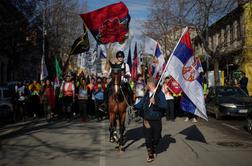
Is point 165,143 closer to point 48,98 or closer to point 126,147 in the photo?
point 126,147

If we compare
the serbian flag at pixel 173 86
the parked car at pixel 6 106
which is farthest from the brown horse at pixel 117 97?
the parked car at pixel 6 106

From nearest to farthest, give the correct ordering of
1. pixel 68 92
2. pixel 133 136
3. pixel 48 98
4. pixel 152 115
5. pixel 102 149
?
pixel 152 115 → pixel 102 149 → pixel 133 136 → pixel 68 92 → pixel 48 98

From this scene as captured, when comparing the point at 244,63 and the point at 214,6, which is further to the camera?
the point at 244,63

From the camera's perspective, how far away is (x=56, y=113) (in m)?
21.3

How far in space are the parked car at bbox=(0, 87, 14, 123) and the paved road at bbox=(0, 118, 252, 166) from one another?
339cm

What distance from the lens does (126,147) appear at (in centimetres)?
1116

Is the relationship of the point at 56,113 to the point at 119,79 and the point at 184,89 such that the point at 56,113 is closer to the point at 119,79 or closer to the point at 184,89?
the point at 119,79

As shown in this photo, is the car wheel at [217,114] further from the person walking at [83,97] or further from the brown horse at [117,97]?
the brown horse at [117,97]

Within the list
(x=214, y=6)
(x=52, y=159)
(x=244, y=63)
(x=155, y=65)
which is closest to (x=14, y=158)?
(x=52, y=159)

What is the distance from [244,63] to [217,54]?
4.59m

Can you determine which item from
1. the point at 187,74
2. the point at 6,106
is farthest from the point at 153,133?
the point at 6,106

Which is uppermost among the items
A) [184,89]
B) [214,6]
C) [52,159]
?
[214,6]

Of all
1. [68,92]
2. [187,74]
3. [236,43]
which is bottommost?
[68,92]

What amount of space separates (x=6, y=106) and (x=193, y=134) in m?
9.11
